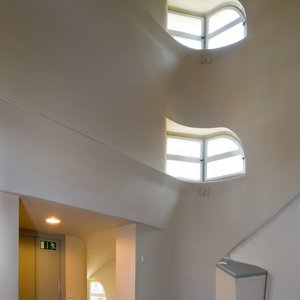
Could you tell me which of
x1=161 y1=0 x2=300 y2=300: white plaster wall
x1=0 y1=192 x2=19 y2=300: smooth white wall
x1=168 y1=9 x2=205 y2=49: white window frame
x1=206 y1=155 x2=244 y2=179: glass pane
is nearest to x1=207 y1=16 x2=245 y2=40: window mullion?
x1=168 y1=9 x2=205 y2=49: white window frame

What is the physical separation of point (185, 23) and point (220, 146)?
2.31 meters

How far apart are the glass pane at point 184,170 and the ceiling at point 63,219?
1399 mm

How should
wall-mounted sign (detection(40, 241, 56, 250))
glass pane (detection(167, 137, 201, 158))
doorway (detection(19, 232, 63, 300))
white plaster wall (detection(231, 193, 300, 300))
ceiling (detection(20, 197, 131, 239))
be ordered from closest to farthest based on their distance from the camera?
white plaster wall (detection(231, 193, 300, 300)), ceiling (detection(20, 197, 131, 239)), doorway (detection(19, 232, 63, 300)), wall-mounted sign (detection(40, 241, 56, 250)), glass pane (detection(167, 137, 201, 158))

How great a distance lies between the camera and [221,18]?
26.8 feet

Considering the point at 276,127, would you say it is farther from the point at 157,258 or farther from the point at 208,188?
the point at 157,258

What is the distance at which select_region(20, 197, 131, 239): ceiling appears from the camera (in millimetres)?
5344

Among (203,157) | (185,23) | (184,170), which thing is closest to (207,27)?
(185,23)

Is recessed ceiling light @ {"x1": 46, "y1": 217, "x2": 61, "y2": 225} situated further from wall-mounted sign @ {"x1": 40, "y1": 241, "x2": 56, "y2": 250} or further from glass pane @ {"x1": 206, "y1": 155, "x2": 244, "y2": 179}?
glass pane @ {"x1": 206, "y1": 155, "x2": 244, "y2": 179}

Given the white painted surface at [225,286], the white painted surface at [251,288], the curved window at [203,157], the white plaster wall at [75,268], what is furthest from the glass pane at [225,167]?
the white painted surface at [251,288]

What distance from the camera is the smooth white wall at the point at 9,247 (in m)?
4.48

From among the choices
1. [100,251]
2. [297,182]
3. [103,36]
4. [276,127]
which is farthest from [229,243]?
[103,36]

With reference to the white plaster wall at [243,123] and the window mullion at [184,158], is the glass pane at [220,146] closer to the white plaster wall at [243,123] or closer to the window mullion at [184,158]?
the window mullion at [184,158]

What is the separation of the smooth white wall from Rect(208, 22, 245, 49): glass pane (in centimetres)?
481

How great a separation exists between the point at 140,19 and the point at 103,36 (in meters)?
1.08
